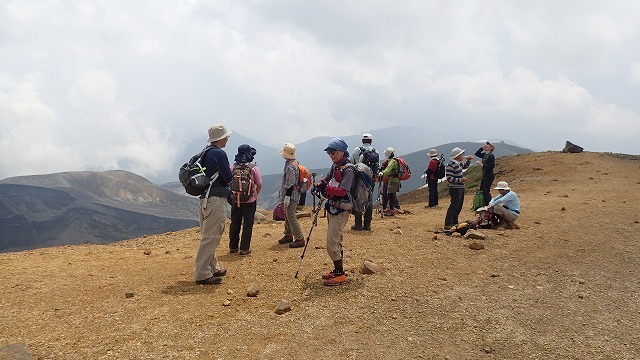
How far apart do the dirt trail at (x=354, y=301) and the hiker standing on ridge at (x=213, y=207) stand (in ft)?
1.43

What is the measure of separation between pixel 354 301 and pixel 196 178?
3.48 meters

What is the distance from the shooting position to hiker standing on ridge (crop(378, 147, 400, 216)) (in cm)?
1403

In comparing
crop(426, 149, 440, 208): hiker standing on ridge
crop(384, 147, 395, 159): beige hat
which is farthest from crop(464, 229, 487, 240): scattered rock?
crop(426, 149, 440, 208): hiker standing on ridge

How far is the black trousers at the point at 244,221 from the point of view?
→ 28.6 feet

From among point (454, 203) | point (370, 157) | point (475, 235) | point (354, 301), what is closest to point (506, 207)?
point (454, 203)

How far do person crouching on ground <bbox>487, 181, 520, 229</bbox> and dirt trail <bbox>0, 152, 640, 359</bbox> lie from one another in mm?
530

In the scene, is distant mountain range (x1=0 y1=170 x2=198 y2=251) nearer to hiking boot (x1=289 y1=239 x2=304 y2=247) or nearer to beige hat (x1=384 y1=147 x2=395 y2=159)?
beige hat (x1=384 y1=147 x2=395 y2=159)

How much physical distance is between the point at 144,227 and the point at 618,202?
7773cm

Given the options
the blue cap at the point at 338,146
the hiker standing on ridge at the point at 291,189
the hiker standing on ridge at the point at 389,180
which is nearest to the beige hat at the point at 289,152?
the hiker standing on ridge at the point at 291,189

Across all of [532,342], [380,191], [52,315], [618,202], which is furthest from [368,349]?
[618,202]

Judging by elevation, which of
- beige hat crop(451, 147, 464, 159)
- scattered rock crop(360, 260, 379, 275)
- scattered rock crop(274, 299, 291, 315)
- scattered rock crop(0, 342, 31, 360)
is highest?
beige hat crop(451, 147, 464, 159)

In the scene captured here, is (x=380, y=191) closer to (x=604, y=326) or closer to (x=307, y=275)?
(x=307, y=275)

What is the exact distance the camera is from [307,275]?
742 cm

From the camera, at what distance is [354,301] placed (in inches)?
239
